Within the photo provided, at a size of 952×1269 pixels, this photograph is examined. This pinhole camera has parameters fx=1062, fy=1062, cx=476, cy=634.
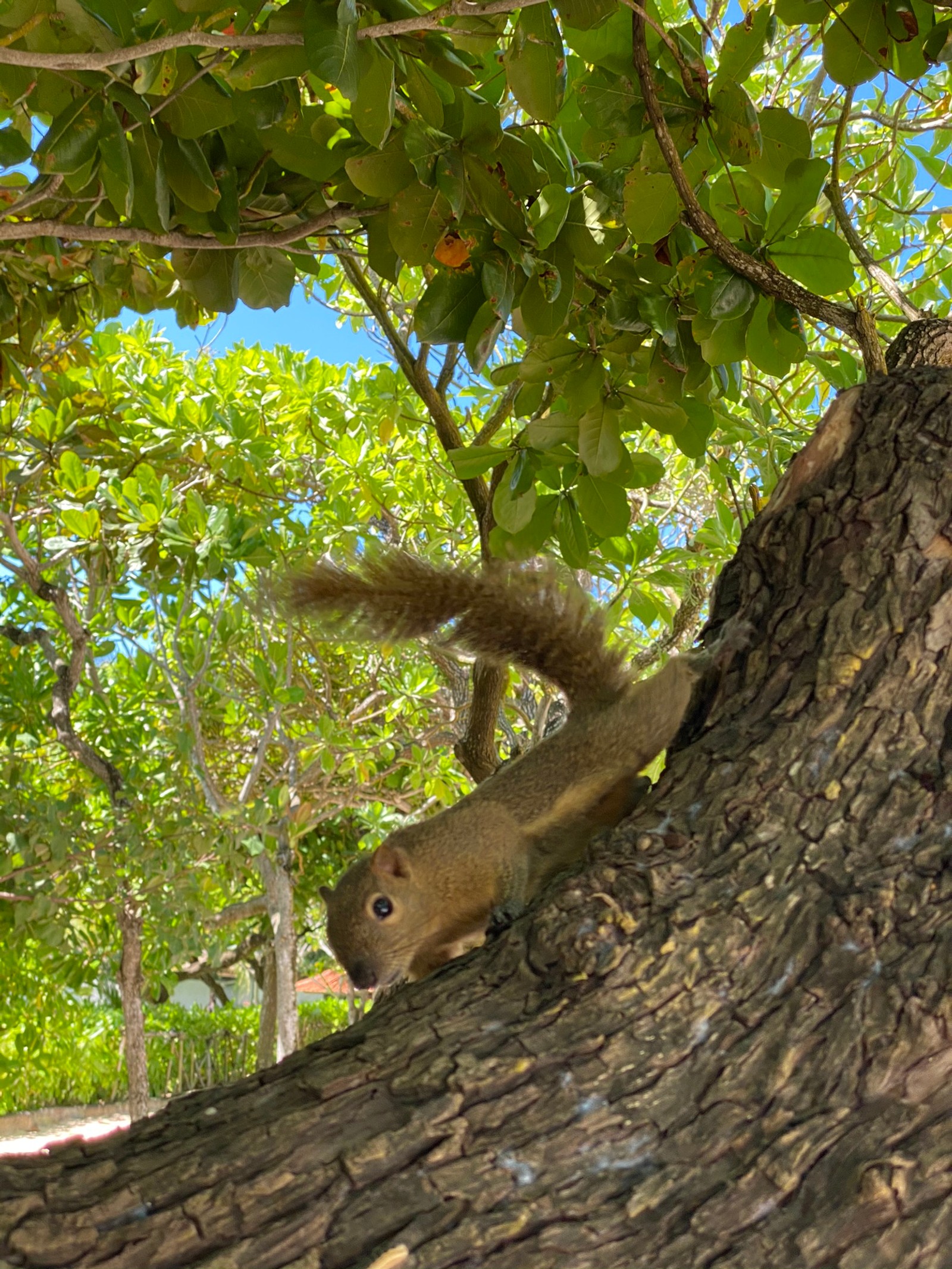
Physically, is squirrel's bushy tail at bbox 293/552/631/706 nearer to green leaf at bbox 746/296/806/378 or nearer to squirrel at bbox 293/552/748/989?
squirrel at bbox 293/552/748/989

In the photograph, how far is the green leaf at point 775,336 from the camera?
1.73 meters

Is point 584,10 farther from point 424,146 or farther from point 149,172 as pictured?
point 149,172

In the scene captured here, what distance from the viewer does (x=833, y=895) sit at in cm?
117

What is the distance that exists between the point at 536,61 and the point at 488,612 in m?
0.90

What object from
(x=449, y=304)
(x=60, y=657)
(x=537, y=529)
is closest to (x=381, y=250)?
(x=449, y=304)

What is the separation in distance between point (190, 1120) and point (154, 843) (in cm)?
407

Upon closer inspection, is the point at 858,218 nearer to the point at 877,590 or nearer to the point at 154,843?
the point at 877,590

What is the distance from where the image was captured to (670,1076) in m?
1.04

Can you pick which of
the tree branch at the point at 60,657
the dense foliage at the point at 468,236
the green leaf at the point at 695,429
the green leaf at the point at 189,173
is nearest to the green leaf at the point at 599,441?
the dense foliage at the point at 468,236

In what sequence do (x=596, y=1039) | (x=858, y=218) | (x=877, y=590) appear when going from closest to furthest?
(x=596, y=1039)
(x=877, y=590)
(x=858, y=218)

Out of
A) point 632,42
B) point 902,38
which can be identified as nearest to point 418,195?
point 632,42

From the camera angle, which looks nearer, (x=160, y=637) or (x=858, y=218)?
(x=858, y=218)

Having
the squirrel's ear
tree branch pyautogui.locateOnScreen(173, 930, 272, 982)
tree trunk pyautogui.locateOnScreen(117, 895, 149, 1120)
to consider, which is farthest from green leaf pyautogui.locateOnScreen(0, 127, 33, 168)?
tree branch pyautogui.locateOnScreen(173, 930, 272, 982)

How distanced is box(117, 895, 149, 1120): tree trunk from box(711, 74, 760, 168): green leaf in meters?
5.63
